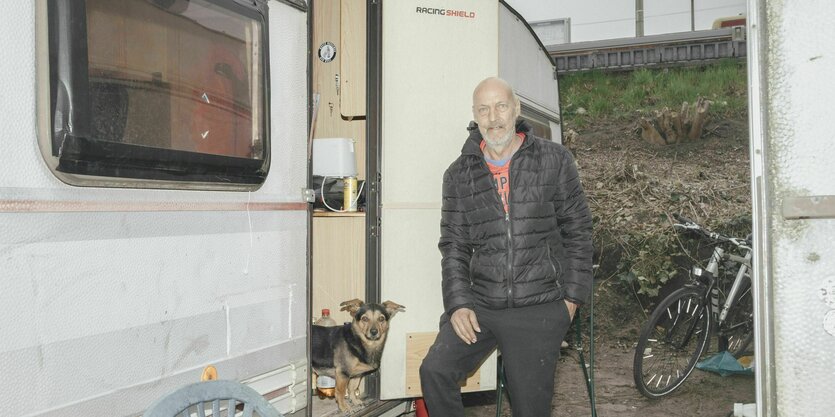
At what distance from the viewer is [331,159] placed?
411 centimetres

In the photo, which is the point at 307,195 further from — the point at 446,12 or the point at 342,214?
the point at 446,12

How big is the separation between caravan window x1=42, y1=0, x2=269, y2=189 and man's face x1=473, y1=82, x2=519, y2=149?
104 cm

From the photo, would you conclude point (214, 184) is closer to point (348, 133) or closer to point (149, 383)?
point (149, 383)

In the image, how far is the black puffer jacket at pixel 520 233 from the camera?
306 cm

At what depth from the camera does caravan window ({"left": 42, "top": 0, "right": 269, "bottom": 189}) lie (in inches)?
76.3

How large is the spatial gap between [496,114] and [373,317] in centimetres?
125

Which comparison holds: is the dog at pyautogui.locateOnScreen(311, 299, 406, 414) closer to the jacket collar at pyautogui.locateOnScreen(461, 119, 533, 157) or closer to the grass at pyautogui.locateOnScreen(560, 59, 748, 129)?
the jacket collar at pyautogui.locateOnScreen(461, 119, 533, 157)

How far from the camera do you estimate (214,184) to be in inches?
99.2

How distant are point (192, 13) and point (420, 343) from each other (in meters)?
2.17

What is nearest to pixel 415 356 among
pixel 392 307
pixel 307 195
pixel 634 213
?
pixel 392 307

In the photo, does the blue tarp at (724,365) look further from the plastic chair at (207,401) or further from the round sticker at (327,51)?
the plastic chair at (207,401)

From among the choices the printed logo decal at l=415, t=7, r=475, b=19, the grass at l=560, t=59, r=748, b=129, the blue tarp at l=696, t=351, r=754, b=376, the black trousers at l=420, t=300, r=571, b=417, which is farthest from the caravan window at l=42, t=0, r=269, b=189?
the grass at l=560, t=59, r=748, b=129

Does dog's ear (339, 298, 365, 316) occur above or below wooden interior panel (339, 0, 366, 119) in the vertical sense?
below

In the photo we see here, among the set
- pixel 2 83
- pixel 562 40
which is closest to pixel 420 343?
pixel 2 83
